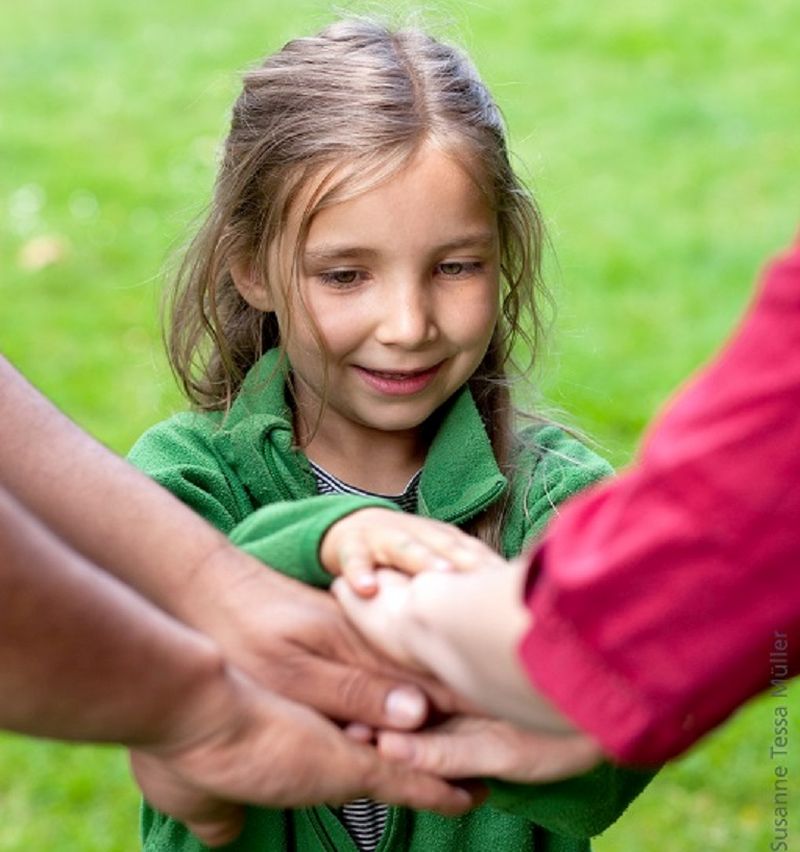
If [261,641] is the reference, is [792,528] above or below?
above

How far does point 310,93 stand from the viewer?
2779 millimetres

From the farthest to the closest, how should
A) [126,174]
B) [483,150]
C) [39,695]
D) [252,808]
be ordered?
[126,174] → [483,150] → [252,808] → [39,695]

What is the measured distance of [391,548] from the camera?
7.38ft


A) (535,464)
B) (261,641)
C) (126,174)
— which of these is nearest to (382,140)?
(535,464)

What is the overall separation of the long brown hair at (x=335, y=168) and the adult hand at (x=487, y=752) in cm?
50

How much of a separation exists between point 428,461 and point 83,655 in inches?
34.7

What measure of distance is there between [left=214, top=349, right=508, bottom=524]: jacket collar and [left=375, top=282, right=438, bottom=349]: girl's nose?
0.18 m

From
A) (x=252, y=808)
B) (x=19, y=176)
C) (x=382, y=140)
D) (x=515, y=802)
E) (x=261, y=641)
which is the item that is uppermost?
(x=382, y=140)

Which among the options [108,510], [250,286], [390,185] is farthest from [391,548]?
[250,286]

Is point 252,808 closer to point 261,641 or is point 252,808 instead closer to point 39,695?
point 261,641

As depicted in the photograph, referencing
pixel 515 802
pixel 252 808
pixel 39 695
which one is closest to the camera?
pixel 39 695

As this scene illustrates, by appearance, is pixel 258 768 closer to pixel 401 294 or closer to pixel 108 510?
pixel 108 510

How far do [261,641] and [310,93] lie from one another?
0.91m

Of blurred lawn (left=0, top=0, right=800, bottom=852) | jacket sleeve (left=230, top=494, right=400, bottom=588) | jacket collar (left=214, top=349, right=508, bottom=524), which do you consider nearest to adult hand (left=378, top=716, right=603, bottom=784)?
jacket sleeve (left=230, top=494, right=400, bottom=588)
